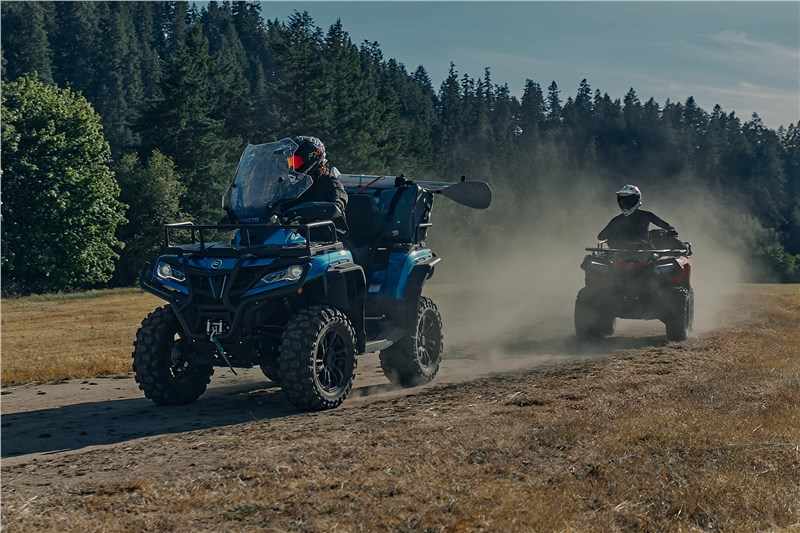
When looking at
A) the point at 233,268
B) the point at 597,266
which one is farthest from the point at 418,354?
the point at 597,266

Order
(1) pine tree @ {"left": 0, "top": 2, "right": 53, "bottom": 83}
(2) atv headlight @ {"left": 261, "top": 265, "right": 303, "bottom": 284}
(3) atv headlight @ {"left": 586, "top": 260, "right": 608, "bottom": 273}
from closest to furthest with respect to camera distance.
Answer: (2) atv headlight @ {"left": 261, "top": 265, "right": 303, "bottom": 284} → (3) atv headlight @ {"left": 586, "top": 260, "right": 608, "bottom": 273} → (1) pine tree @ {"left": 0, "top": 2, "right": 53, "bottom": 83}

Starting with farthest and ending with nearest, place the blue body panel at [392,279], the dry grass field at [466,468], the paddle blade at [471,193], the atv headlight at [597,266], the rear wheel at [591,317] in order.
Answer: the rear wheel at [591,317]
the atv headlight at [597,266]
the paddle blade at [471,193]
the blue body panel at [392,279]
the dry grass field at [466,468]

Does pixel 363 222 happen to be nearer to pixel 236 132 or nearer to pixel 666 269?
pixel 666 269

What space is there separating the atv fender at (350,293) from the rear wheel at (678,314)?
23.8 feet

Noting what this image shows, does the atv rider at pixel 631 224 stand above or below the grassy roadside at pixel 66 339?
above

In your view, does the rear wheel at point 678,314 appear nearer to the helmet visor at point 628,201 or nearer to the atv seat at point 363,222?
the helmet visor at point 628,201

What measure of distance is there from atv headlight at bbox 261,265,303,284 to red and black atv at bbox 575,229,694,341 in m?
7.97

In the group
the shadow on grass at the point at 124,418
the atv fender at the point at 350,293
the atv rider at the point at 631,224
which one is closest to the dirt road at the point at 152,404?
the shadow on grass at the point at 124,418

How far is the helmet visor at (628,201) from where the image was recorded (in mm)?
16859

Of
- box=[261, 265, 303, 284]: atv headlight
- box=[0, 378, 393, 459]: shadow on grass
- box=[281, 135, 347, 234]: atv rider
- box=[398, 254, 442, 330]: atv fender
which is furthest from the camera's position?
box=[398, 254, 442, 330]: atv fender

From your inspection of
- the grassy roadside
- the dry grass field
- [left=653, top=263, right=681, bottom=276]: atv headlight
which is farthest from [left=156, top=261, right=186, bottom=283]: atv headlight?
[left=653, top=263, right=681, bottom=276]: atv headlight

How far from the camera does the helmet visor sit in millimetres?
16859

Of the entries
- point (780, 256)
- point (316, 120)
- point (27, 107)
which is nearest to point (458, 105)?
point (780, 256)

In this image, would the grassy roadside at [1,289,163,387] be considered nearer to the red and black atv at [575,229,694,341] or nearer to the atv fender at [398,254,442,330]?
the atv fender at [398,254,442,330]
